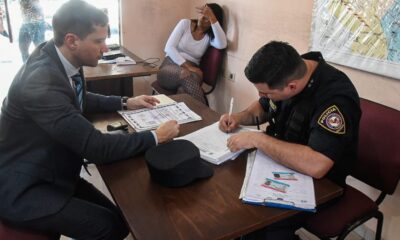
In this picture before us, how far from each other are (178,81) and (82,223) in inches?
74.9

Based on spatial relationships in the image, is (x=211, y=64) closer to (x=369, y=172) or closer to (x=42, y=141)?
(x=369, y=172)

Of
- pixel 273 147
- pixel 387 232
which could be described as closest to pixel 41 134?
pixel 273 147

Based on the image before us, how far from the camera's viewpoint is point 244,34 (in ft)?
9.21

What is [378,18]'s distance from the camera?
1.69 m

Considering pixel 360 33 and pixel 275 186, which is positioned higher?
pixel 360 33

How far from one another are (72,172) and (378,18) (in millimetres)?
1624

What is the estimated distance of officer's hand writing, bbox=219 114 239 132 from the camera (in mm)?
1420

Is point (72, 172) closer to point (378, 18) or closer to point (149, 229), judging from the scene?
point (149, 229)

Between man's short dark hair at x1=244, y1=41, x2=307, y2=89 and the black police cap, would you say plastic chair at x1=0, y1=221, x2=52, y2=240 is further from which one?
man's short dark hair at x1=244, y1=41, x2=307, y2=89

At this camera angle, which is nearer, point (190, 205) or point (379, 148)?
point (190, 205)

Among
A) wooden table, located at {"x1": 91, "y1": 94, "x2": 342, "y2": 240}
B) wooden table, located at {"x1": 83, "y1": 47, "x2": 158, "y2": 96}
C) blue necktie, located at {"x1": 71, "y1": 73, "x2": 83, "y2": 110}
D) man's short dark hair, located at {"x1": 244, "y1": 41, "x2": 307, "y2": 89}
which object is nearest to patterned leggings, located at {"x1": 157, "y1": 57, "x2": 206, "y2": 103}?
wooden table, located at {"x1": 83, "y1": 47, "x2": 158, "y2": 96}

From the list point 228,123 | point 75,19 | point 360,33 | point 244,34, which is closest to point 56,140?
point 75,19

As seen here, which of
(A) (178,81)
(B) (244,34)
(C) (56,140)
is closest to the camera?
(C) (56,140)

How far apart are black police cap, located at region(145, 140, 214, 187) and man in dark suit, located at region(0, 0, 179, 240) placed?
0.13 meters
